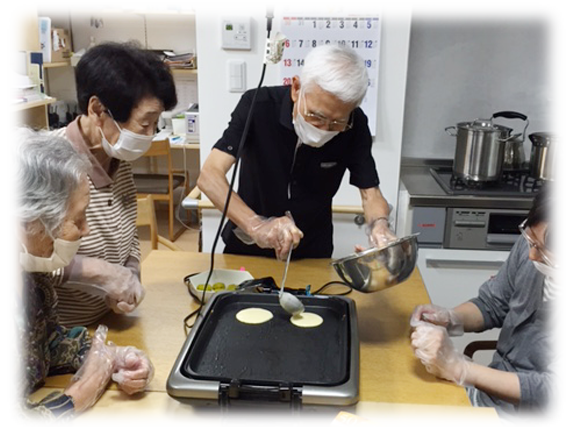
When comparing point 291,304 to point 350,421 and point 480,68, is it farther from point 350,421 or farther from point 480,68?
point 480,68

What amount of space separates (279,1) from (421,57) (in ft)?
2.90

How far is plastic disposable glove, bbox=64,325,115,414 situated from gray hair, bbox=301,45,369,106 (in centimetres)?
91

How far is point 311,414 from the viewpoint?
3.41ft

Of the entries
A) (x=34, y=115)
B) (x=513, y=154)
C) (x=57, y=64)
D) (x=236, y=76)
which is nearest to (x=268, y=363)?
(x=236, y=76)

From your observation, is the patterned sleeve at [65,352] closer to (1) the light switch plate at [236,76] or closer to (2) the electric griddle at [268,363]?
(2) the electric griddle at [268,363]

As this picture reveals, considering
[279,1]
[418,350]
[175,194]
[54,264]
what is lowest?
[175,194]

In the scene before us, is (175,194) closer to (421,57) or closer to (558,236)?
(421,57)

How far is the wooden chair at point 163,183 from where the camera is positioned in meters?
3.81

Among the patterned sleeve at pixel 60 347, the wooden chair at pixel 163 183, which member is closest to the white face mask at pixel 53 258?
the patterned sleeve at pixel 60 347

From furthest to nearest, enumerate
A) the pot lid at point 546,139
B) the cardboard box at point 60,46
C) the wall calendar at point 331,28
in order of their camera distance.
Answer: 1. the cardboard box at point 60,46
2. the pot lid at point 546,139
3. the wall calendar at point 331,28

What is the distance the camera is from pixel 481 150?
8.25 feet

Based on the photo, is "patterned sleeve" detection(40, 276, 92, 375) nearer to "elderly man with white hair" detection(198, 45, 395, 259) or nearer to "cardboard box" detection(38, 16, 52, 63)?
"elderly man with white hair" detection(198, 45, 395, 259)

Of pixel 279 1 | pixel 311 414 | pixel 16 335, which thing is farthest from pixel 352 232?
pixel 16 335

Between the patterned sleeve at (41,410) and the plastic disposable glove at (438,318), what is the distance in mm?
857
